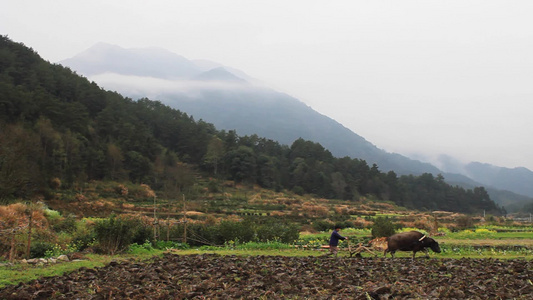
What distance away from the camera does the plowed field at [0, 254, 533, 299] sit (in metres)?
8.49

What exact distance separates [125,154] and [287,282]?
254 feet

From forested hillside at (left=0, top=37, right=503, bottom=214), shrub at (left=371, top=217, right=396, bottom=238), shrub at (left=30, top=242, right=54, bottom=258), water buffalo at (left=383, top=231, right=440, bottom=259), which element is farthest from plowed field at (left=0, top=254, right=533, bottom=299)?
forested hillside at (left=0, top=37, right=503, bottom=214)

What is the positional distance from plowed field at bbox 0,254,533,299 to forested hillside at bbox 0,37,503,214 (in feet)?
102

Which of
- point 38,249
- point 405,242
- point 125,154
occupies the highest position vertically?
point 125,154

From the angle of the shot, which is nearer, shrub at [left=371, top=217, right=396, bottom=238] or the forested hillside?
shrub at [left=371, top=217, right=396, bottom=238]

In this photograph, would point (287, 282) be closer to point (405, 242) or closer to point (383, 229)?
point (405, 242)

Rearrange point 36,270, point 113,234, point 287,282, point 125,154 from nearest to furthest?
point 287,282, point 36,270, point 113,234, point 125,154

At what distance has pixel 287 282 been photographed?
9836mm

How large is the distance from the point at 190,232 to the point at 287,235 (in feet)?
17.6

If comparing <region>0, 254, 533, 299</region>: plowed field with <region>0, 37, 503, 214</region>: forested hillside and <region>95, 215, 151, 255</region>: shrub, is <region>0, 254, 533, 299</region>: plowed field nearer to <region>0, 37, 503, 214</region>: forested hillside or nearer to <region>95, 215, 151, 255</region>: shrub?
<region>95, 215, 151, 255</region>: shrub

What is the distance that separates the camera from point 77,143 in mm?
69375

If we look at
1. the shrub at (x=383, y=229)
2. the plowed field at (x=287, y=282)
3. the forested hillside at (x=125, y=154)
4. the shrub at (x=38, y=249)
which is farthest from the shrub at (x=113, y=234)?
the forested hillside at (x=125, y=154)

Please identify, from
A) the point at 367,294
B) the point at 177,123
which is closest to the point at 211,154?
the point at 177,123

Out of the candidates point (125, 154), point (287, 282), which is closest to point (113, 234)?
point (287, 282)
